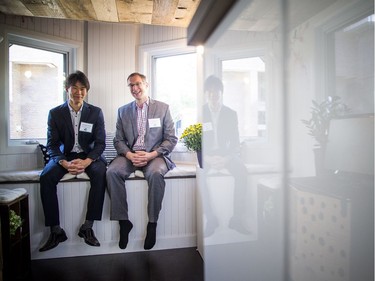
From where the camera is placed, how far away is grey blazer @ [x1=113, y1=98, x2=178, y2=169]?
2484 millimetres

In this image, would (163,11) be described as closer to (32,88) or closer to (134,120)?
(134,120)

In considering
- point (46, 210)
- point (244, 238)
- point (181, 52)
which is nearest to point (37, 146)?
point (46, 210)

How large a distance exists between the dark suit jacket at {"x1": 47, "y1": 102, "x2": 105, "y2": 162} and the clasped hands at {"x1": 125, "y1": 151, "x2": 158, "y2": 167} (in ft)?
0.96

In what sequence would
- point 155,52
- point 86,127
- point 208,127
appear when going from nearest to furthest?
point 208,127 → point 86,127 → point 155,52

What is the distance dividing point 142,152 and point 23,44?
1784 millimetres

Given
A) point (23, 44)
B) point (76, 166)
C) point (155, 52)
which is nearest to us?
point (76, 166)

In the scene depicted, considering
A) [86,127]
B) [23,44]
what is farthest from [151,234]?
[23,44]

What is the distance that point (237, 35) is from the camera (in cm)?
45

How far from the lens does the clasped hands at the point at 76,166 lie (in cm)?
224

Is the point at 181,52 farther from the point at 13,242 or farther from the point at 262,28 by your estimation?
the point at 262,28

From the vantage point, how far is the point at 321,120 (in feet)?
1.21

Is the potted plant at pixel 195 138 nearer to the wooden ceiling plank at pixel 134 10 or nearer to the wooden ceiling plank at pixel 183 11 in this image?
the wooden ceiling plank at pixel 183 11

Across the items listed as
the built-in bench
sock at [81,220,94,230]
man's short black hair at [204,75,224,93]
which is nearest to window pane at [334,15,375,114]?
man's short black hair at [204,75,224,93]

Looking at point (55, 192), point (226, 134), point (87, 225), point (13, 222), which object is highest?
point (226, 134)
